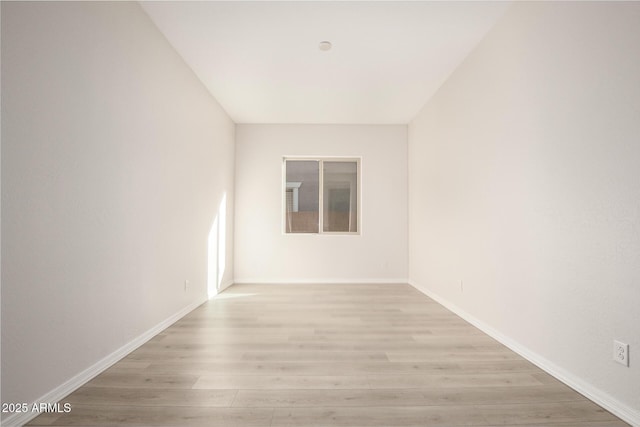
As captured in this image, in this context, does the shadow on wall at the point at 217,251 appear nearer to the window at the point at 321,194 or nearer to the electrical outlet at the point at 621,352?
the window at the point at 321,194

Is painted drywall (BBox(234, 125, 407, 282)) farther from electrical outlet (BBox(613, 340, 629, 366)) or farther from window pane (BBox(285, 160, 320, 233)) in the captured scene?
electrical outlet (BBox(613, 340, 629, 366))

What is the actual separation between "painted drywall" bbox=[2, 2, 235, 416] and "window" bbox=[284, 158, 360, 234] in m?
2.59

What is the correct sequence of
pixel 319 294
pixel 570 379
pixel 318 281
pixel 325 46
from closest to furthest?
1. pixel 570 379
2. pixel 325 46
3. pixel 319 294
4. pixel 318 281

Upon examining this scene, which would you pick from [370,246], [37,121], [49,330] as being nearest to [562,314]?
[49,330]

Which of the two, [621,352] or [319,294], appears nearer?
[621,352]

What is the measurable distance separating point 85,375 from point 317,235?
3875mm

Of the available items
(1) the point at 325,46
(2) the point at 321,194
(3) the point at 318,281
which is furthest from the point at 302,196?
(1) the point at 325,46

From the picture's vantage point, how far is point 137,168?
244 cm

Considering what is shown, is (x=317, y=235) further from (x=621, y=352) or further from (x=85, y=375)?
(x=621, y=352)

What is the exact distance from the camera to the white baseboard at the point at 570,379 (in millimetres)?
1526

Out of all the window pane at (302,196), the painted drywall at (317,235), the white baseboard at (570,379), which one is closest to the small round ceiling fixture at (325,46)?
the painted drywall at (317,235)

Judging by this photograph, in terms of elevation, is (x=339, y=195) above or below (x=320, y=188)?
below

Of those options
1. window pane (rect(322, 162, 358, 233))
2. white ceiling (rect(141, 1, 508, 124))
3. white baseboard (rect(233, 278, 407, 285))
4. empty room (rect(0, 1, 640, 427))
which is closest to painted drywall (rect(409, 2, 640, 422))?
empty room (rect(0, 1, 640, 427))

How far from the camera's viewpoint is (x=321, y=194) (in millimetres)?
5660
